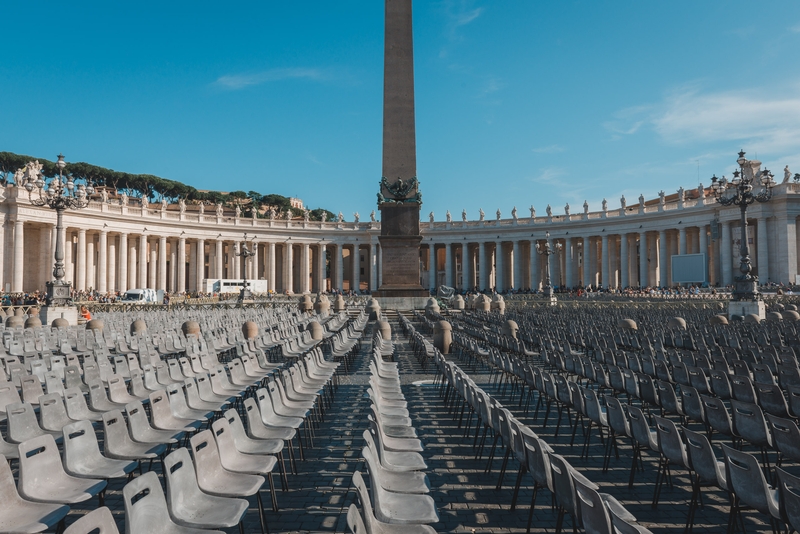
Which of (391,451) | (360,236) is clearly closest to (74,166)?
(360,236)

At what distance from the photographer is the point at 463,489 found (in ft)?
20.1

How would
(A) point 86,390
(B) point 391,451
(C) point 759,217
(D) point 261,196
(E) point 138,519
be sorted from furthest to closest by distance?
1. (D) point 261,196
2. (C) point 759,217
3. (A) point 86,390
4. (B) point 391,451
5. (E) point 138,519

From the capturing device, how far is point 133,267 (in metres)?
68.0

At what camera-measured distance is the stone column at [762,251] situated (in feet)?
178

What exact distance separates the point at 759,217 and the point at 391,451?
62051 mm

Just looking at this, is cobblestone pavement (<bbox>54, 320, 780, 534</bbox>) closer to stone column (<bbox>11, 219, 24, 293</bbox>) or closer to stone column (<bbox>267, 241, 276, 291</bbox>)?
stone column (<bbox>11, 219, 24, 293</bbox>)

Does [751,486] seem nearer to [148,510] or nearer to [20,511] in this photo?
[148,510]

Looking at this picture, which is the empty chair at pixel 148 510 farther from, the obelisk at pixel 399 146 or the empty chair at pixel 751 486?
the obelisk at pixel 399 146

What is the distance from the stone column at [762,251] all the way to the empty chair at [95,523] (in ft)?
208

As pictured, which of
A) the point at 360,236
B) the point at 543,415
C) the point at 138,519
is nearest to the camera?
the point at 138,519

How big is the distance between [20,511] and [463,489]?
423 cm

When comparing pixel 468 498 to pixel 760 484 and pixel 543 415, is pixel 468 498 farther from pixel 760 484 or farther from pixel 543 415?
pixel 543 415

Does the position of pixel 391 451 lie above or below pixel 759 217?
below

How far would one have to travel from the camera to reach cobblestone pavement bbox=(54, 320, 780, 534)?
5.23 m
